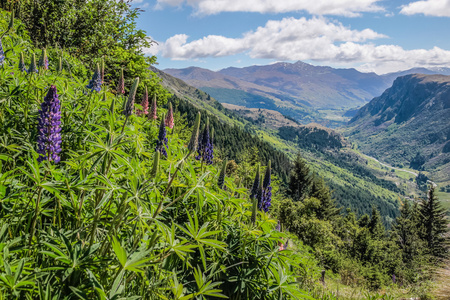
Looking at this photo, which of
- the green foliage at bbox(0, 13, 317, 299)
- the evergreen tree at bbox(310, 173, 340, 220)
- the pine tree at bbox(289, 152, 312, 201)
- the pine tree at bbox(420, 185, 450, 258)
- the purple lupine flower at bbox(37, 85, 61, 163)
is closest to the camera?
the green foliage at bbox(0, 13, 317, 299)

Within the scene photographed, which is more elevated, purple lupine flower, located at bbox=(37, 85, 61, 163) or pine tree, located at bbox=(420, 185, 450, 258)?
purple lupine flower, located at bbox=(37, 85, 61, 163)

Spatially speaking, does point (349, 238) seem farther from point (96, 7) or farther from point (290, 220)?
point (96, 7)

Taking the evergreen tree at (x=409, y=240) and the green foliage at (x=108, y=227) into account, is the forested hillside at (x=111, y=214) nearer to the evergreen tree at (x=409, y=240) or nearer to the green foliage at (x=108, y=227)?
the green foliage at (x=108, y=227)

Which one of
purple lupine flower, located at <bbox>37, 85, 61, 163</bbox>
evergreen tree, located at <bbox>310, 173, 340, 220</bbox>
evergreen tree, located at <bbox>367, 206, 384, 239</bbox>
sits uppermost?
purple lupine flower, located at <bbox>37, 85, 61, 163</bbox>

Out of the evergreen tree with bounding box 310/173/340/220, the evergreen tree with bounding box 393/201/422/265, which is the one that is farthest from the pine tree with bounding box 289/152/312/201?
the evergreen tree with bounding box 393/201/422/265

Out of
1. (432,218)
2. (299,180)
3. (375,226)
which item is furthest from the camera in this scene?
(299,180)

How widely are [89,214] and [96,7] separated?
17.6 meters

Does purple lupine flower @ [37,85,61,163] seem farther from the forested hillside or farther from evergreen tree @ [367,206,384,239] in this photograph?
evergreen tree @ [367,206,384,239]

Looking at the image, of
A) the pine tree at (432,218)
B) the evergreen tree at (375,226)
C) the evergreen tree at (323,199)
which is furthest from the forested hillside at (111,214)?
the pine tree at (432,218)

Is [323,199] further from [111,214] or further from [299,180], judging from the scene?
[111,214]

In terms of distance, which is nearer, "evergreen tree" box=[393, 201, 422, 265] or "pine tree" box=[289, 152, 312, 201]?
"evergreen tree" box=[393, 201, 422, 265]

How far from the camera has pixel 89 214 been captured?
115 inches

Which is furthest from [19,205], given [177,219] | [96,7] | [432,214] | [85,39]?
[432,214]

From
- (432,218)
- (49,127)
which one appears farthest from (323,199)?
(49,127)
